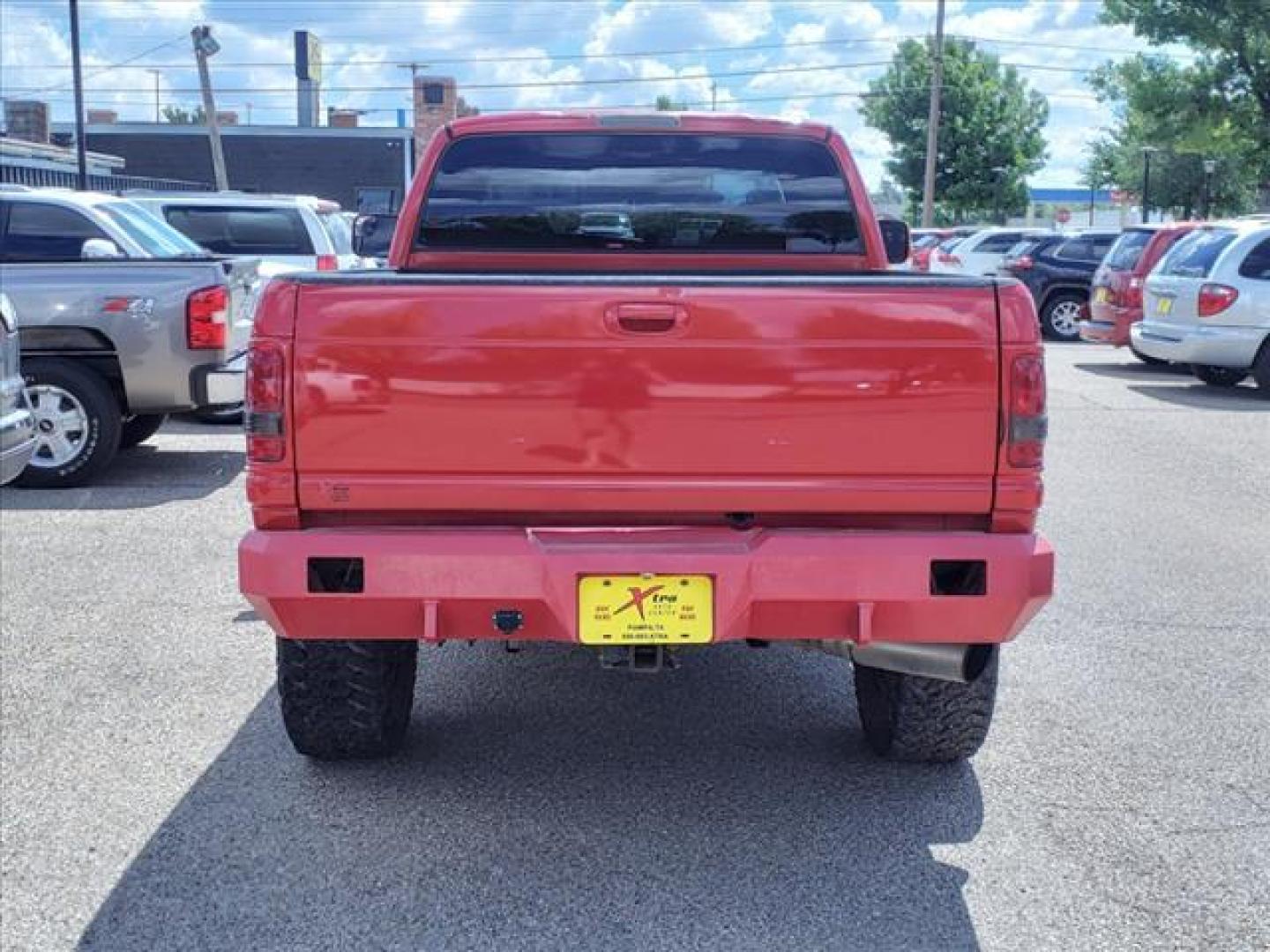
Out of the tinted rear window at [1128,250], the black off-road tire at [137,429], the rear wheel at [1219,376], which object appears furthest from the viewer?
the tinted rear window at [1128,250]

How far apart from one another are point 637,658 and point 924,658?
757 millimetres

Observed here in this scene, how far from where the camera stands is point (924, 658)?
4145mm

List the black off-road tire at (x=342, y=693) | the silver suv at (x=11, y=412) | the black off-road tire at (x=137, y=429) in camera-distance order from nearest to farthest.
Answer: the black off-road tire at (x=342, y=693), the silver suv at (x=11, y=412), the black off-road tire at (x=137, y=429)

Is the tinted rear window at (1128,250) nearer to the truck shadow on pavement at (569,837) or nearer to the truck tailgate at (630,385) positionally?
the truck shadow on pavement at (569,837)

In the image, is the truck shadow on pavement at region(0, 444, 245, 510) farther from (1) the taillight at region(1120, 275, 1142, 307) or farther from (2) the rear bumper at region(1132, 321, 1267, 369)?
(1) the taillight at region(1120, 275, 1142, 307)

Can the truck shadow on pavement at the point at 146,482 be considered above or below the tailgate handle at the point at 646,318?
below

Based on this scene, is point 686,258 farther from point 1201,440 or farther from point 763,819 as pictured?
point 1201,440

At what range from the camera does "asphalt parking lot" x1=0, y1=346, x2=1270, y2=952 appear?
3.87 m

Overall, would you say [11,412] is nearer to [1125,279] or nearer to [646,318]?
[646,318]

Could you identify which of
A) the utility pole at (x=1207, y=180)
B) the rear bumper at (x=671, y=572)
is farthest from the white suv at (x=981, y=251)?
the utility pole at (x=1207, y=180)

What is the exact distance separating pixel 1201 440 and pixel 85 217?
8575 millimetres

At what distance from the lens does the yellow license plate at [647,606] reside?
12.7 feet

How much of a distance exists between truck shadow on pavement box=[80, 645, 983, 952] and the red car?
12.7m

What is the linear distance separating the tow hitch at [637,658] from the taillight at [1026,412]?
3.43ft
